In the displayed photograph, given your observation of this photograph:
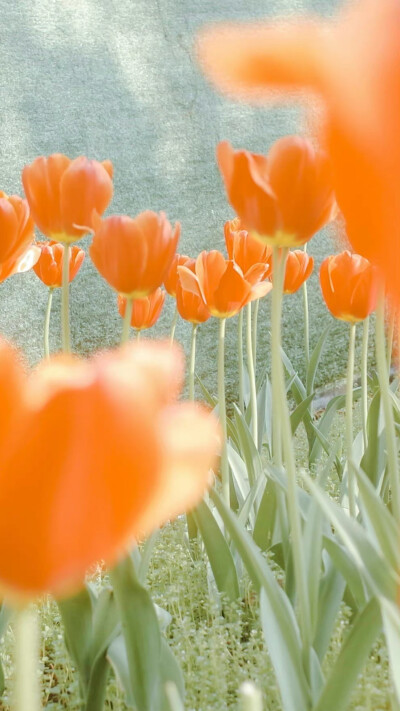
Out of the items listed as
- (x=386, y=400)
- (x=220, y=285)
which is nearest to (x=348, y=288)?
(x=220, y=285)

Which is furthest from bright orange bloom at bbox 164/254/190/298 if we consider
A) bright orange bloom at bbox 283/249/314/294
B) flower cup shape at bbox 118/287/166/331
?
bright orange bloom at bbox 283/249/314/294

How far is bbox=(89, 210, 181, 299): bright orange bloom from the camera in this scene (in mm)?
490

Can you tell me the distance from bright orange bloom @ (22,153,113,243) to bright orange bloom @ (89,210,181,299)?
22mm

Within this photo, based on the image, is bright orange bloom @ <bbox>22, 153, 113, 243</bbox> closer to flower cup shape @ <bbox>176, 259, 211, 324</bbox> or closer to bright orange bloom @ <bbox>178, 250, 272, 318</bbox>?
bright orange bloom @ <bbox>178, 250, 272, 318</bbox>

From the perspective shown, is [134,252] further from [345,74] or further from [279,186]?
[345,74]

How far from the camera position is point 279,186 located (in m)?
0.44

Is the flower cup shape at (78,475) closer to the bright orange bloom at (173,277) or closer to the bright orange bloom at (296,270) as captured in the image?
the bright orange bloom at (173,277)

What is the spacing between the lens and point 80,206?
518 millimetres

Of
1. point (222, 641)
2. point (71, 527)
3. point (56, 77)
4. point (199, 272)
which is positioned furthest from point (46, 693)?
point (56, 77)

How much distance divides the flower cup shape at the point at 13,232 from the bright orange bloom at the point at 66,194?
0.6 inches

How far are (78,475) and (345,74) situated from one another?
9cm

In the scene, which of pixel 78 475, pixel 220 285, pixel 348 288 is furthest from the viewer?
pixel 348 288

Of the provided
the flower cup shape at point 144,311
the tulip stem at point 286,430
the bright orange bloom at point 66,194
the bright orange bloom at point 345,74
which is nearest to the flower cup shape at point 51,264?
the flower cup shape at point 144,311

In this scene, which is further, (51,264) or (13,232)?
(51,264)
